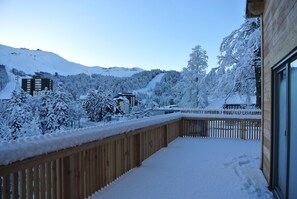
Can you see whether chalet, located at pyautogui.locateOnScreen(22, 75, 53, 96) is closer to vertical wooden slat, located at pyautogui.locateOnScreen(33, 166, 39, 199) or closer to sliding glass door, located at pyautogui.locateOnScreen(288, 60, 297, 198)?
vertical wooden slat, located at pyautogui.locateOnScreen(33, 166, 39, 199)

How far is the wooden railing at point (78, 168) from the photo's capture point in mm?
2584

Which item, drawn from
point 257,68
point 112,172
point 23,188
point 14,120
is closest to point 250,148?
point 112,172

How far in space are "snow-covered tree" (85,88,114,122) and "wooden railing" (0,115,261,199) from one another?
33274 mm

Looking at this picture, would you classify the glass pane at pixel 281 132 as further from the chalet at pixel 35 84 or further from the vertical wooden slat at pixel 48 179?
the chalet at pixel 35 84

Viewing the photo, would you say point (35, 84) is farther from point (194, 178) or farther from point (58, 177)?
point (58, 177)

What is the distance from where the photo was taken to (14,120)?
23438mm

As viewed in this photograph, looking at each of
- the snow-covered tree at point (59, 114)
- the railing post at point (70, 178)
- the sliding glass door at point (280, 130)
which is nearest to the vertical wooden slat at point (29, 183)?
the railing post at point (70, 178)

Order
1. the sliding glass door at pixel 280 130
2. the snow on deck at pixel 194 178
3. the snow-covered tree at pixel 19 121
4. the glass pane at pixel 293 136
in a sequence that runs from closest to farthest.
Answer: the glass pane at pixel 293 136 < the sliding glass door at pixel 280 130 < the snow on deck at pixel 194 178 < the snow-covered tree at pixel 19 121

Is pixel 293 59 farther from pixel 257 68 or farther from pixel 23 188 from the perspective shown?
pixel 257 68

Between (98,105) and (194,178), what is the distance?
36.6m

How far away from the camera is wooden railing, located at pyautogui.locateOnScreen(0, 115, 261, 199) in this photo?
2584mm

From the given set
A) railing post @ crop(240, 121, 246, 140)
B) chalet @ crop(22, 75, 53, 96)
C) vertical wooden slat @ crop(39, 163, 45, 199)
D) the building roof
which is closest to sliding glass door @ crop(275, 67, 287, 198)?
the building roof

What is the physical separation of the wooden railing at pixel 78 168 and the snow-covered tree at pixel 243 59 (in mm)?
9814

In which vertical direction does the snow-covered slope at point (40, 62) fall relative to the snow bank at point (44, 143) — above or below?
above
